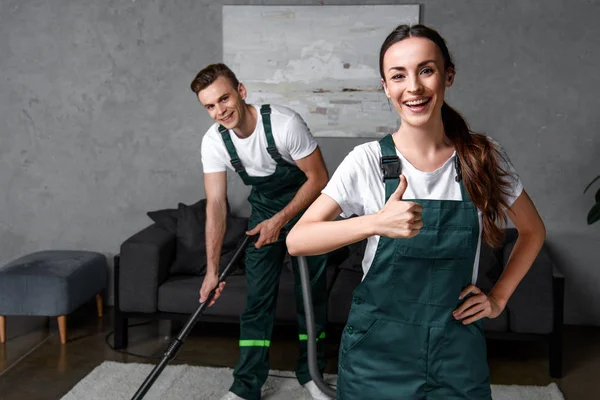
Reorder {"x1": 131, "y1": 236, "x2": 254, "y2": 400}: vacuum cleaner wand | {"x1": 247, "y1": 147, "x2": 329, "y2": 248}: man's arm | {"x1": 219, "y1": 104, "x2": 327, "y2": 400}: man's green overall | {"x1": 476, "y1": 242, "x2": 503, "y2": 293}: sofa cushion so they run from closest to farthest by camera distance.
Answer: {"x1": 131, "y1": 236, "x2": 254, "y2": 400}: vacuum cleaner wand → {"x1": 247, "y1": 147, "x2": 329, "y2": 248}: man's arm → {"x1": 219, "y1": 104, "x2": 327, "y2": 400}: man's green overall → {"x1": 476, "y1": 242, "x2": 503, "y2": 293}: sofa cushion

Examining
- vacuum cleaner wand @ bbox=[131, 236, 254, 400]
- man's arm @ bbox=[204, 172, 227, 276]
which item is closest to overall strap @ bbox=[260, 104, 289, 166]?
man's arm @ bbox=[204, 172, 227, 276]

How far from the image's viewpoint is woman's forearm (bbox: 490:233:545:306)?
1716mm

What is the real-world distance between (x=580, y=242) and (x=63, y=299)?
9.54ft

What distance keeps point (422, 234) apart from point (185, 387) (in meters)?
2.12

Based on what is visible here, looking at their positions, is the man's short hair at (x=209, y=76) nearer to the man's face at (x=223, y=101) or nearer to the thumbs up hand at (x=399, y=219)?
the man's face at (x=223, y=101)

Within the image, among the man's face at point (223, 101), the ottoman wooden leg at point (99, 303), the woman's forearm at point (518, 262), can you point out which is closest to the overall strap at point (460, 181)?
the woman's forearm at point (518, 262)

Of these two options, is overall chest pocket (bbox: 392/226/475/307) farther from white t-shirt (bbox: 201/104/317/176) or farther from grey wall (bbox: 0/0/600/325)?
grey wall (bbox: 0/0/600/325)

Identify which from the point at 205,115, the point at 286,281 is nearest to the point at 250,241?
the point at 286,281

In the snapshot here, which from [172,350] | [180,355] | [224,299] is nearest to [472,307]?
[172,350]

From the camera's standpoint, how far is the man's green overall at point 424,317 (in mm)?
1571

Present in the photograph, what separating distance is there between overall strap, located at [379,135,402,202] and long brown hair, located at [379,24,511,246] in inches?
5.3

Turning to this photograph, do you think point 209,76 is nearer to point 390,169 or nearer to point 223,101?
point 223,101

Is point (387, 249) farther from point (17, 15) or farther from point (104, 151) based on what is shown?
point (17, 15)

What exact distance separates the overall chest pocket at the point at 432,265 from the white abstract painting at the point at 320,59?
278 cm
